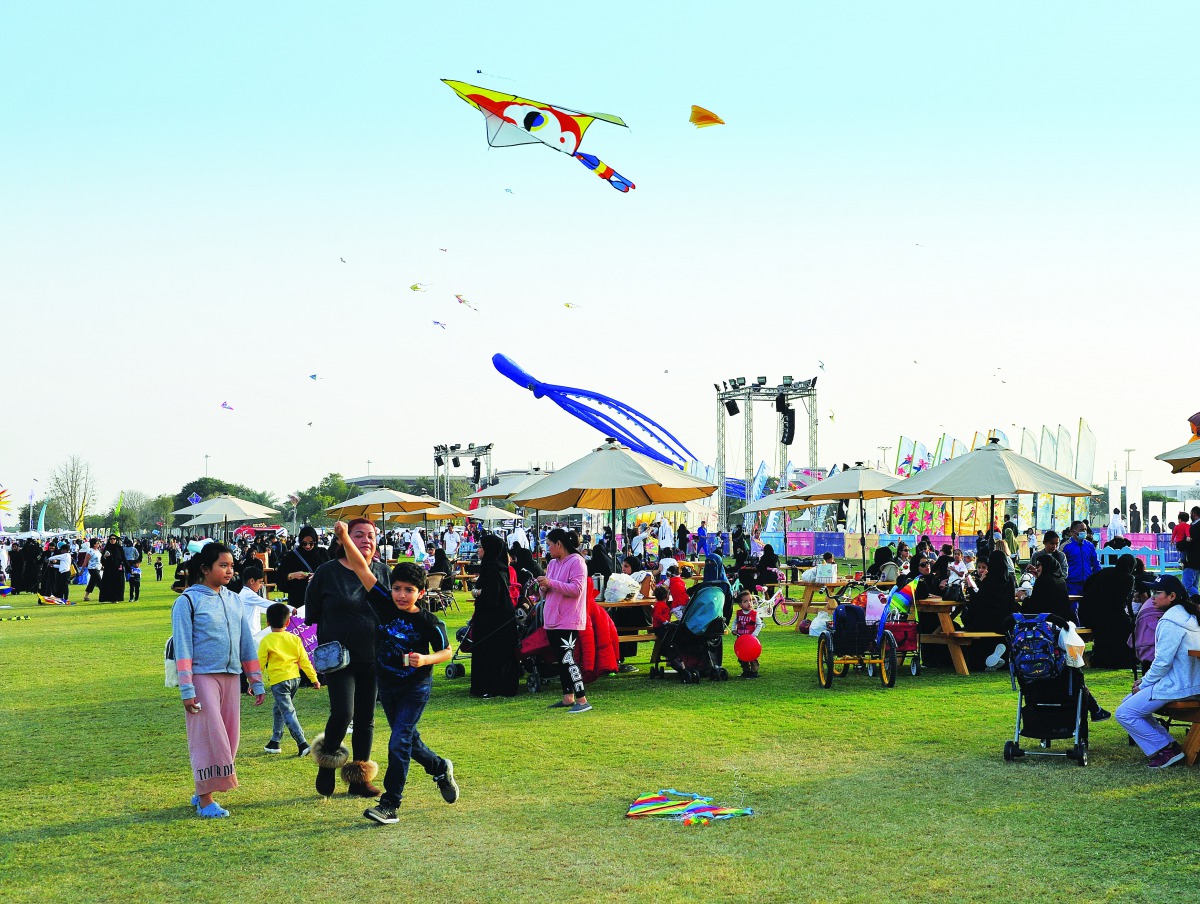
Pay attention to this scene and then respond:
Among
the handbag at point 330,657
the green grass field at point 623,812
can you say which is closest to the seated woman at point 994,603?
the green grass field at point 623,812

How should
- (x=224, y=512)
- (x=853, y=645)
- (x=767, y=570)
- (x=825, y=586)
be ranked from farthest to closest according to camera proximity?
(x=224, y=512), (x=767, y=570), (x=825, y=586), (x=853, y=645)

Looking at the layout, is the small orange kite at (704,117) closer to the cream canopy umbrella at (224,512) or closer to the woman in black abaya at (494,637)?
the woman in black abaya at (494,637)

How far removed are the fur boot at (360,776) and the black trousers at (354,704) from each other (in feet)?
0.19

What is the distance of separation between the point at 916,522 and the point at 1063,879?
33.0 meters

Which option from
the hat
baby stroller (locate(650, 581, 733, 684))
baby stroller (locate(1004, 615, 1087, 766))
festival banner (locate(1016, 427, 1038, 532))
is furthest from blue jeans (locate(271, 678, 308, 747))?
festival banner (locate(1016, 427, 1038, 532))

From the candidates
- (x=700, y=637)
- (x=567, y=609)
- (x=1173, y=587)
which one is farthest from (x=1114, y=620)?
(x=567, y=609)

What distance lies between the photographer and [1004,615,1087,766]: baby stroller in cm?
743

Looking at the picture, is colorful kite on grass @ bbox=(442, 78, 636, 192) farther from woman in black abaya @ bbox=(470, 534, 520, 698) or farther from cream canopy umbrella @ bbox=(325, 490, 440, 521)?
cream canopy umbrella @ bbox=(325, 490, 440, 521)

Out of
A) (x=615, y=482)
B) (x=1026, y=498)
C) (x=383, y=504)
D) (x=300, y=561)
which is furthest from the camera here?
(x=1026, y=498)

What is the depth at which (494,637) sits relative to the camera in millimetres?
11078

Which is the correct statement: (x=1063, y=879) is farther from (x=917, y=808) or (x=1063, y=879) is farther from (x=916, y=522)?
(x=916, y=522)

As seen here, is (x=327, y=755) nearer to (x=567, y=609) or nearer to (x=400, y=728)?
(x=400, y=728)

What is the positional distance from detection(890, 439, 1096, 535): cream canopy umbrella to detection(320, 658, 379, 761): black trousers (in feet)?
29.3

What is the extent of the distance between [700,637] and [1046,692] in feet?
15.0
